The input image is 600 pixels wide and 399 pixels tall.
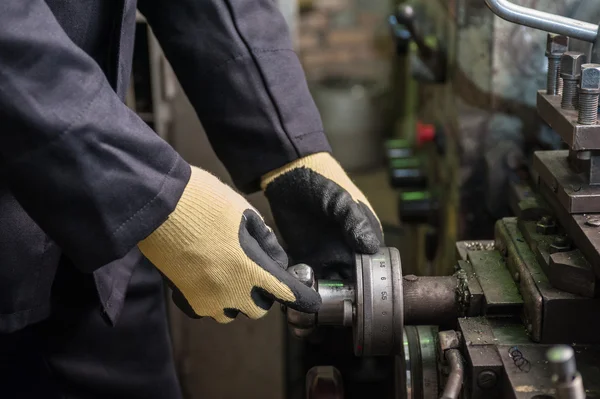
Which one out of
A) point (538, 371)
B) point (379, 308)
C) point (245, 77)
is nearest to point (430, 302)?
point (379, 308)

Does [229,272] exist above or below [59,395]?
above

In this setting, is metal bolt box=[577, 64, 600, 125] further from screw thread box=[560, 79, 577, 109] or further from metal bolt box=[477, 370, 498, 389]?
metal bolt box=[477, 370, 498, 389]

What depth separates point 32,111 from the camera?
0.78 meters

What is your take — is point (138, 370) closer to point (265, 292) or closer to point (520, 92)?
point (265, 292)

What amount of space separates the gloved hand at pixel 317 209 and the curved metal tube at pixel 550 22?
1.05 ft

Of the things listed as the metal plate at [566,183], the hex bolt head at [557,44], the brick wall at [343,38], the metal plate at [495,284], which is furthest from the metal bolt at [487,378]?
the brick wall at [343,38]

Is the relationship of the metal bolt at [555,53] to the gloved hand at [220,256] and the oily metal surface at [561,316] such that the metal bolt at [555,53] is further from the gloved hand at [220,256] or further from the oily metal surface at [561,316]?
the gloved hand at [220,256]

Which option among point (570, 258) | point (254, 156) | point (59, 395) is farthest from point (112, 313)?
point (570, 258)

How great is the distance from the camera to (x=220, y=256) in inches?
→ 36.3

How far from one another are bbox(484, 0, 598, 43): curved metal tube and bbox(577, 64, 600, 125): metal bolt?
0.19 feet

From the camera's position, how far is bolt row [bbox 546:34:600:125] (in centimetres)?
85

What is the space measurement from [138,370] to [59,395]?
0.13 m

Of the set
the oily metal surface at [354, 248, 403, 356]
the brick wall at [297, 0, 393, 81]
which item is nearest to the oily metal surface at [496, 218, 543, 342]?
the oily metal surface at [354, 248, 403, 356]

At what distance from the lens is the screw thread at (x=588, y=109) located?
85cm
